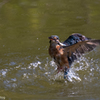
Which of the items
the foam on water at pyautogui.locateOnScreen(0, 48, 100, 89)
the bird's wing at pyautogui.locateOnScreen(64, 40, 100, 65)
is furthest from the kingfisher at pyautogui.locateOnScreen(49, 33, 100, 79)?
the foam on water at pyautogui.locateOnScreen(0, 48, 100, 89)

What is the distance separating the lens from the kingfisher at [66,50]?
18.4 ft

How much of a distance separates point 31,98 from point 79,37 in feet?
5.69

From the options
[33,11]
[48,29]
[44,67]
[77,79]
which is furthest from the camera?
[33,11]

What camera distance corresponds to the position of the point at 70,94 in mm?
5273

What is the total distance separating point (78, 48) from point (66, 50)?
0.91 ft

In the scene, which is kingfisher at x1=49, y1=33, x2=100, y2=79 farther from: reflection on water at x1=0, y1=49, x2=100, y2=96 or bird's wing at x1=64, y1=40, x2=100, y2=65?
reflection on water at x1=0, y1=49, x2=100, y2=96

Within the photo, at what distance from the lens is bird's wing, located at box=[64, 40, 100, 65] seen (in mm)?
5480

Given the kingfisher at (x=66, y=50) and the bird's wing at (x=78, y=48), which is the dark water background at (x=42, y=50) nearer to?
the kingfisher at (x=66, y=50)

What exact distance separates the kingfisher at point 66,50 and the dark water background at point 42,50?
10.6 inches

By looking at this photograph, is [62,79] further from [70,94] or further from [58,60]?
[70,94]

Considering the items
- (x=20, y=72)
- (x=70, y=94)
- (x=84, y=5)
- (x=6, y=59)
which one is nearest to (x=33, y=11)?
(x=84, y=5)

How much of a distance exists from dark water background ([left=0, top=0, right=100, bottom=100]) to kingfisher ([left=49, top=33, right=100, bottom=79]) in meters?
0.27

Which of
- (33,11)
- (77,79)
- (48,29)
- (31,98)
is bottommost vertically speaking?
(31,98)

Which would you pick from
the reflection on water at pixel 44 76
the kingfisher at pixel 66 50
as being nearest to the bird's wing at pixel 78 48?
the kingfisher at pixel 66 50
